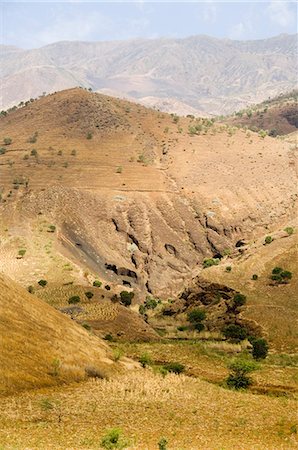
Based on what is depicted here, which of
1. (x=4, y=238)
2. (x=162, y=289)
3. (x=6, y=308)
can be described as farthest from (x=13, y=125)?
(x=6, y=308)

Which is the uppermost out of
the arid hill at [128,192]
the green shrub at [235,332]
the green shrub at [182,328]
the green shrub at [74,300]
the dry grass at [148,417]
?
the arid hill at [128,192]

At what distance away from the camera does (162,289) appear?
73.9 m

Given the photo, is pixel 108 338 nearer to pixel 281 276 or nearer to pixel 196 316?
pixel 196 316

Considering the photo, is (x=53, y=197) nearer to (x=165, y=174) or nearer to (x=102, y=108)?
(x=165, y=174)

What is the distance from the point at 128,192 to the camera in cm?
8838

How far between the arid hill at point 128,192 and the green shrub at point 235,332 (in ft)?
67.9

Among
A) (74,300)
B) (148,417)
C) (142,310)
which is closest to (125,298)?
(142,310)

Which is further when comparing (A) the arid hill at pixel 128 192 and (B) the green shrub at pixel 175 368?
(A) the arid hill at pixel 128 192

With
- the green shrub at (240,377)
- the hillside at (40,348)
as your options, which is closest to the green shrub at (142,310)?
the hillside at (40,348)

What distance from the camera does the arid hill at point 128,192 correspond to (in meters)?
72.8

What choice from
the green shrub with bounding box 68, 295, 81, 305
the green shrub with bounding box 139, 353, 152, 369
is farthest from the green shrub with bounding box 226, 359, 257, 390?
the green shrub with bounding box 68, 295, 81, 305

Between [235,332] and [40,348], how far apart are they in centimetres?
2581

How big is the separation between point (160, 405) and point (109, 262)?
50842 mm

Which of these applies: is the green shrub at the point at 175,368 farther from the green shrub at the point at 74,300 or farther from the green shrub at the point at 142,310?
the green shrub at the point at 142,310
